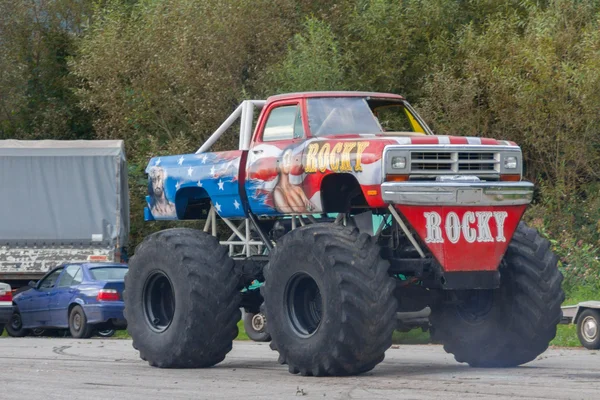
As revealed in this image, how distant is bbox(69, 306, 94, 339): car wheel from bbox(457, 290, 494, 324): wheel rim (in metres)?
11.3

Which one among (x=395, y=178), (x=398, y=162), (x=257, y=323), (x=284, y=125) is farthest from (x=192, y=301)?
(x=257, y=323)

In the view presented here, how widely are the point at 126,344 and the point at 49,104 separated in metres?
23.7

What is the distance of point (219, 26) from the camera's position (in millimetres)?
33250

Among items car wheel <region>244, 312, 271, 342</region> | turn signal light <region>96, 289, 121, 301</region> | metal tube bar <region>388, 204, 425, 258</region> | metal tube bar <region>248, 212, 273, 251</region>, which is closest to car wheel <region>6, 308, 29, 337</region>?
turn signal light <region>96, 289, 121, 301</region>

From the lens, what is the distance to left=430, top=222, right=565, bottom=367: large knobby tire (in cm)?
1296

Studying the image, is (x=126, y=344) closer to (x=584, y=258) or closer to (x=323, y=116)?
(x=323, y=116)

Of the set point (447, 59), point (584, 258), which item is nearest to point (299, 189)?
point (584, 258)

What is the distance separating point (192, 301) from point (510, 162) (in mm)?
3737

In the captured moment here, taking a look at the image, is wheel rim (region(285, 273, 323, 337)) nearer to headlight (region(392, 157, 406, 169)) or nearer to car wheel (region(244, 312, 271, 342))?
headlight (region(392, 157, 406, 169))

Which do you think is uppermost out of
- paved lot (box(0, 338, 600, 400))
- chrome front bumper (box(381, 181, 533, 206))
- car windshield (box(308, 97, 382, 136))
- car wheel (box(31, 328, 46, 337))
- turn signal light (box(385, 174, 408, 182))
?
car windshield (box(308, 97, 382, 136))

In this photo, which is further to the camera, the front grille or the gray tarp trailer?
the gray tarp trailer

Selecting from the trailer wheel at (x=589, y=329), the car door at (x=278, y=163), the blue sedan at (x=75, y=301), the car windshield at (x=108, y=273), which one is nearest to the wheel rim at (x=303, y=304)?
the car door at (x=278, y=163)

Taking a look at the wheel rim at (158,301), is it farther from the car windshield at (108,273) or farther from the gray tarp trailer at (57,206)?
the gray tarp trailer at (57,206)

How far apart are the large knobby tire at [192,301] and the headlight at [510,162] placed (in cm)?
325
